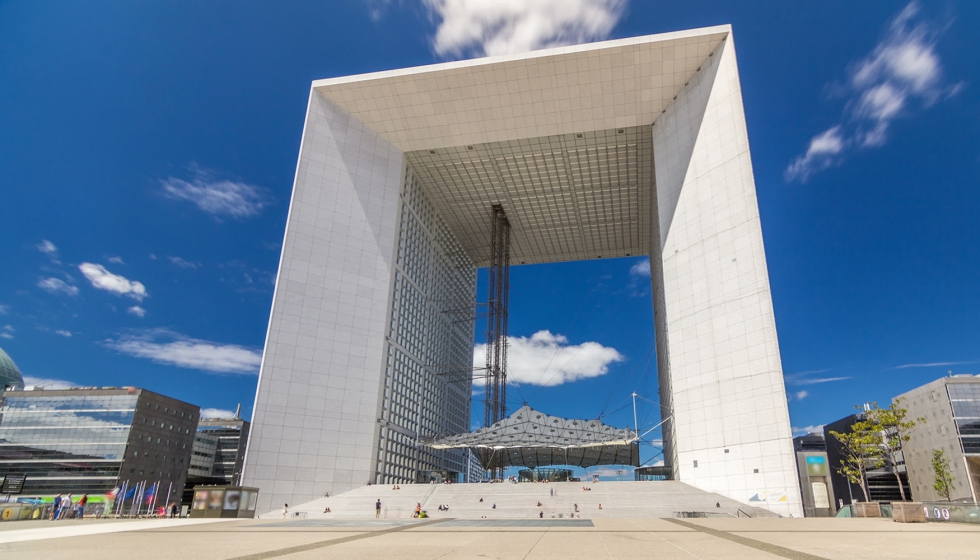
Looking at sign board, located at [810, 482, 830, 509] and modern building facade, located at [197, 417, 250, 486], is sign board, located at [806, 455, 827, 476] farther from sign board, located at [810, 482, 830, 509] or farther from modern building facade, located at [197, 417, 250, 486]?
modern building facade, located at [197, 417, 250, 486]

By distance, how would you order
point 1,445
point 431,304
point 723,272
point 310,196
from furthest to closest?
point 1,445, point 431,304, point 310,196, point 723,272

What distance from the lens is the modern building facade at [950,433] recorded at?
66562mm

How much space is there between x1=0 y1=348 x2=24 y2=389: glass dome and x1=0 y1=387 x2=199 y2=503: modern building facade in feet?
12.5

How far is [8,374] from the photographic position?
293 feet

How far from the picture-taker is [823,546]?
1131cm

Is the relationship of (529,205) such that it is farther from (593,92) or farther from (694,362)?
(694,362)

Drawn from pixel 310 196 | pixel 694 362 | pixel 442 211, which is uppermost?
pixel 442 211

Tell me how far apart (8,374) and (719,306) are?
108757mm

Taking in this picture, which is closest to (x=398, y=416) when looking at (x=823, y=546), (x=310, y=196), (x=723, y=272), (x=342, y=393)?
(x=342, y=393)

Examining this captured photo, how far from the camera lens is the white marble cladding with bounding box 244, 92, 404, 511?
3906cm

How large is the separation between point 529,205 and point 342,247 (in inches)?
901

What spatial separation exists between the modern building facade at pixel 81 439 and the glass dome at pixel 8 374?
12.5ft

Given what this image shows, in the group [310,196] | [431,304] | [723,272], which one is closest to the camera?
[723,272]

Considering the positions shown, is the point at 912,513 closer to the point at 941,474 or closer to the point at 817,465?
the point at 817,465
